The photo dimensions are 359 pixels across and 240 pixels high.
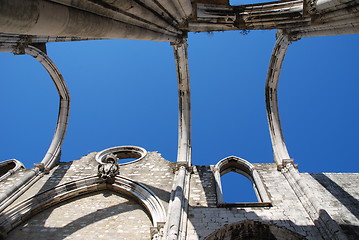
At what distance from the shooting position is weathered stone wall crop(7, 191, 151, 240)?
704 cm

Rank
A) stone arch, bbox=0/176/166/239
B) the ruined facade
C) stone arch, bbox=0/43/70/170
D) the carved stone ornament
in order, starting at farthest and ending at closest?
1. stone arch, bbox=0/43/70/170
2. the carved stone ornament
3. stone arch, bbox=0/176/166/239
4. the ruined facade

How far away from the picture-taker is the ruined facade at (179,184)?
5828 millimetres

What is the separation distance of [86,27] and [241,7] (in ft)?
17.3

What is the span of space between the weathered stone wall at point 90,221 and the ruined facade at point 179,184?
3cm

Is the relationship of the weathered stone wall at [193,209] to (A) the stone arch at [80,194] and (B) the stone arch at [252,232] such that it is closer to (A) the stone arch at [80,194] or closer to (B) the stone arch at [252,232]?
(B) the stone arch at [252,232]

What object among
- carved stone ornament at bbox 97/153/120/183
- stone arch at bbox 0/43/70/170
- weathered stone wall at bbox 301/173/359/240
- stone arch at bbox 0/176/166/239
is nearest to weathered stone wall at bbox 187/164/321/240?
weathered stone wall at bbox 301/173/359/240

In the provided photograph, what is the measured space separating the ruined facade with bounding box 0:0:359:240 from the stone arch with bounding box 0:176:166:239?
0.09 feet

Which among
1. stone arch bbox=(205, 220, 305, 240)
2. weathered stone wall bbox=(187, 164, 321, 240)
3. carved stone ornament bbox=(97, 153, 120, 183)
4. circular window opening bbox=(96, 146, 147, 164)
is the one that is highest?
circular window opening bbox=(96, 146, 147, 164)

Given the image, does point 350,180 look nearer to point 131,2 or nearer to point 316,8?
point 316,8

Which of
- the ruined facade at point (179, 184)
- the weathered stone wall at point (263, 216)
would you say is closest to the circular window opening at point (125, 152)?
the ruined facade at point (179, 184)

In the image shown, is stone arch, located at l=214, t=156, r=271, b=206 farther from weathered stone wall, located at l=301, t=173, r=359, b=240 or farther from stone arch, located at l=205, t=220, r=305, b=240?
weathered stone wall, located at l=301, t=173, r=359, b=240

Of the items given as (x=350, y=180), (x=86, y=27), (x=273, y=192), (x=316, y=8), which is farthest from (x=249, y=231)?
(x=86, y=27)

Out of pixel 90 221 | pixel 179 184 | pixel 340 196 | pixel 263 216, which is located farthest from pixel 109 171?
pixel 340 196

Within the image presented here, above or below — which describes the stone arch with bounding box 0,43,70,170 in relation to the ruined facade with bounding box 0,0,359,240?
above
